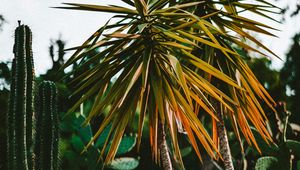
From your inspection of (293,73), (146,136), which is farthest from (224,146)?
(293,73)

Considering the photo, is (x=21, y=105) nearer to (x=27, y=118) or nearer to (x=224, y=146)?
(x=27, y=118)

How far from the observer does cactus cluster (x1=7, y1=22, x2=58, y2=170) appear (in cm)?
379

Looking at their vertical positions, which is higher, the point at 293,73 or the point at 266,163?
the point at 293,73

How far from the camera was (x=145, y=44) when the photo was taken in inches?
121

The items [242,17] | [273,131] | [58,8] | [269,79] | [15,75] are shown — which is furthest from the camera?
[269,79]

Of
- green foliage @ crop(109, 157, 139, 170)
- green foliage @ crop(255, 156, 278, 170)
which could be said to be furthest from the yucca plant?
green foliage @ crop(109, 157, 139, 170)

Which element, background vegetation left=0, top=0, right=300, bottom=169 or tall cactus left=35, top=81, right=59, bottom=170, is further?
background vegetation left=0, top=0, right=300, bottom=169

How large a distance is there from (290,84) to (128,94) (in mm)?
7440

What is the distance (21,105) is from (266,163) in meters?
2.64

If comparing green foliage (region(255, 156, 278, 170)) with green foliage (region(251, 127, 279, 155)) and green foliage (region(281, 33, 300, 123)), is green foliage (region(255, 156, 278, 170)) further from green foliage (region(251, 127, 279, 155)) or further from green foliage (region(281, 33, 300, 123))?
green foliage (region(281, 33, 300, 123))

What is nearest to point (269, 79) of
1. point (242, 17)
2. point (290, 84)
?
point (290, 84)

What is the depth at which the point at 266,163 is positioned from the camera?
16.9 feet

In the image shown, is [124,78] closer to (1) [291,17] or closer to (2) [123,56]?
(2) [123,56]

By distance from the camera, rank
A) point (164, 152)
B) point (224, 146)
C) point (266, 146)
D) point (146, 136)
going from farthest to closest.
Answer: point (146, 136) → point (266, 146) → point (224, 146) → point (164, 152)
